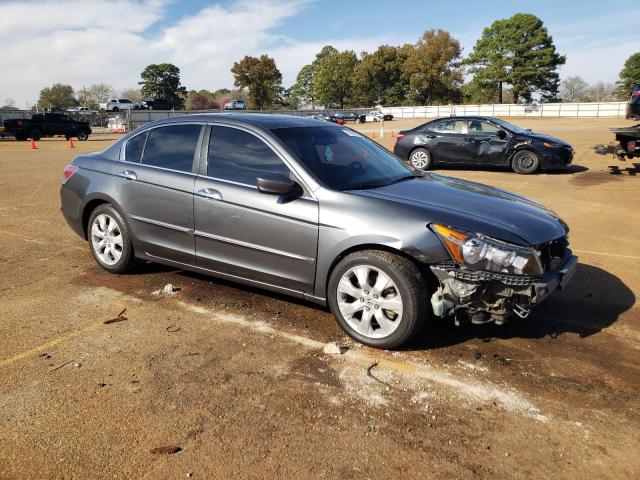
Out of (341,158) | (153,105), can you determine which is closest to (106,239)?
(341,158)

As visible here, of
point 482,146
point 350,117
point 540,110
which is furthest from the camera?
point 350,117

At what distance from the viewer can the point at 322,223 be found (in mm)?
3832

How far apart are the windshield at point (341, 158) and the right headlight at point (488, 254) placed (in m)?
0.96

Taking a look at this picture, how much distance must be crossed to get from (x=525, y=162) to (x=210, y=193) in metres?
10.7

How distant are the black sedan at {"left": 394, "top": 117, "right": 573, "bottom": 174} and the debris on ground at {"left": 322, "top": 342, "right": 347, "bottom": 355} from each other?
10.1m

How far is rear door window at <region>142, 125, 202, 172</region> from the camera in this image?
4.69 m

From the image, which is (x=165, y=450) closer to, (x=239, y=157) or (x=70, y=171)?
A: (x=239, y=157)

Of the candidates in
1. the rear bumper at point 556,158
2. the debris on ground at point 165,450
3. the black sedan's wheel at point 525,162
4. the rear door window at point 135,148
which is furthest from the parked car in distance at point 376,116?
the debris on ground at point 165,450

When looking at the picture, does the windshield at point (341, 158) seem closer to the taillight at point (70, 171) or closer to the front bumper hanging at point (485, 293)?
the front bumper hanging at point (485, 293)

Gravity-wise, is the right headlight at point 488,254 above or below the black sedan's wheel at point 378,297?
above

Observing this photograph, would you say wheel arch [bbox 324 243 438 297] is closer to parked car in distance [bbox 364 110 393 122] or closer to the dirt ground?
the dirt ground

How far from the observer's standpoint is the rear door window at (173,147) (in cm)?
469

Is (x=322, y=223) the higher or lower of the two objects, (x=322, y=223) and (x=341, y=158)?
the lower

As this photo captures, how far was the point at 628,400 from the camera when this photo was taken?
10.2ft
